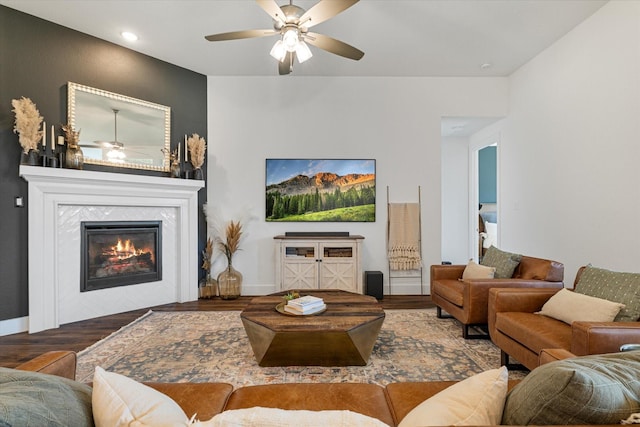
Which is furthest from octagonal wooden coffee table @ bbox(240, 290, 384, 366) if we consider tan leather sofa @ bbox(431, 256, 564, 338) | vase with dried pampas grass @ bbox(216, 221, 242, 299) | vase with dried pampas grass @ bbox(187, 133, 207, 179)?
vase with dried pampas grass @ bbox(187, 133, 207, 179)

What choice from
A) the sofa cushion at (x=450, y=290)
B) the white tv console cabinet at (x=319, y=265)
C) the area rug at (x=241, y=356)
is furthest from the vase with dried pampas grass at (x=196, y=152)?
the sofa cushion at (x=450, y=290)

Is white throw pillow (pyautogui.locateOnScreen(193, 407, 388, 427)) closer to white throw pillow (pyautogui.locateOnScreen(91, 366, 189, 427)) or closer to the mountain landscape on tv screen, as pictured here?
white throw pillow (pyautogui.locateOnScreen(91, 366, 189, 427))

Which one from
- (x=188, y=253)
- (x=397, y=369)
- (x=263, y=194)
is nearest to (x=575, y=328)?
(x=397, y=369)

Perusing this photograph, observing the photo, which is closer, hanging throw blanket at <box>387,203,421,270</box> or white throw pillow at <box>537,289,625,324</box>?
white throw pillow at <box>537,289,625,324</box>

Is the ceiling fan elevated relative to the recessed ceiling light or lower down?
lower down

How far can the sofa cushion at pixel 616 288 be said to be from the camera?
191 cm

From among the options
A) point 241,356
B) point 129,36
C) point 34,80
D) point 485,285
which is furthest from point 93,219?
point 485,285

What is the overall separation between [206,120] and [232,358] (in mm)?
3458

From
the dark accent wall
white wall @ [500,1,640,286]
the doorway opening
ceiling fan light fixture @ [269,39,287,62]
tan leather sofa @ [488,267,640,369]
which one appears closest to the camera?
tan leather sofa @ [488,267,640,369]

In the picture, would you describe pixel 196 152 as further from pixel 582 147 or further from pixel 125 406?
pixel 582 147

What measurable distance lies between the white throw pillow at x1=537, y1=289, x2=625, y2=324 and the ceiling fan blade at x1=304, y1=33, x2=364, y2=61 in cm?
255

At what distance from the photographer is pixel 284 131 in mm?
4617

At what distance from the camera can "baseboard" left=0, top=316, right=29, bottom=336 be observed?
302 centimetres

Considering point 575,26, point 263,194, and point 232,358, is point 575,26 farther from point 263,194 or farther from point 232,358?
point 232,358
